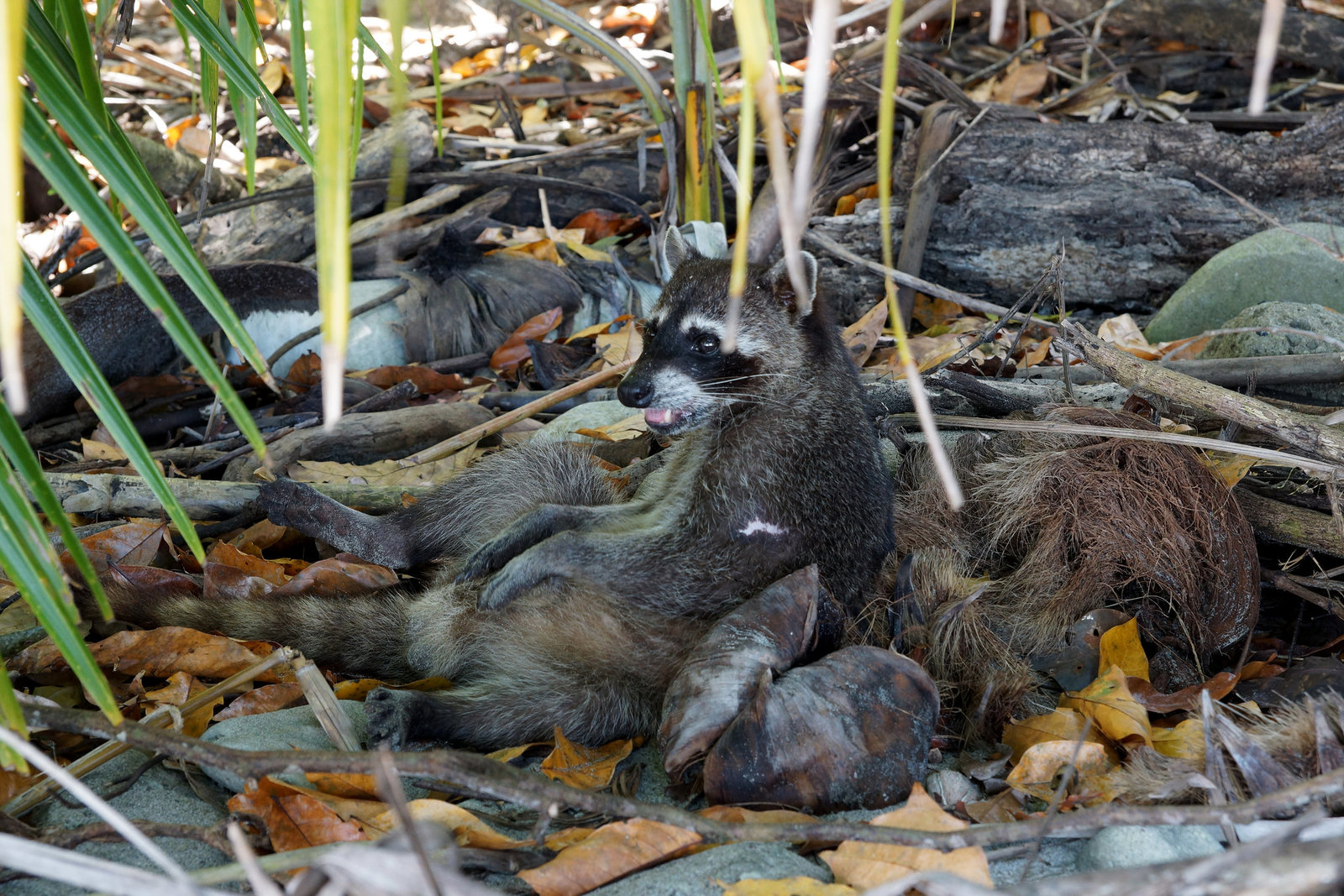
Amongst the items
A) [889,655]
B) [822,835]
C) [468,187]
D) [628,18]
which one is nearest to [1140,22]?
[628,18]

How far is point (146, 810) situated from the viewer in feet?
6.67

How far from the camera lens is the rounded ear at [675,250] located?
12.2ft

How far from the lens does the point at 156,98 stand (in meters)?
7.18

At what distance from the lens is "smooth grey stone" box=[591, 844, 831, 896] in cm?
172

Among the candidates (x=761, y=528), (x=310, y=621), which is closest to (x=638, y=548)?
(x=761, y=528)

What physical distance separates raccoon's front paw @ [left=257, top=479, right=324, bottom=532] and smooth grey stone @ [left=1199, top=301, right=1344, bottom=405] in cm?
324

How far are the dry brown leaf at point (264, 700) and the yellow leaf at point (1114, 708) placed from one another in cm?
186

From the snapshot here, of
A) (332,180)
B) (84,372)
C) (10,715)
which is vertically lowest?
(10,715)

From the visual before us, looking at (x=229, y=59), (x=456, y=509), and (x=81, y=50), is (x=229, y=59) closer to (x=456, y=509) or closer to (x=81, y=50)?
(x=81, y=50)

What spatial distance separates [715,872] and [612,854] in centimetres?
19

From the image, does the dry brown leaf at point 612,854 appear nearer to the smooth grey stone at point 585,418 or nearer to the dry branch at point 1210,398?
the dry branch at point 1210,398

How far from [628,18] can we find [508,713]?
694cm

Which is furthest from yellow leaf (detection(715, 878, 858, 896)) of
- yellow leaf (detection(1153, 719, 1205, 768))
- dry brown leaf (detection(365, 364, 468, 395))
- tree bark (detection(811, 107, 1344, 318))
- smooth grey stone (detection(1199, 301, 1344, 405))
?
tree bark (detection(811, 107, 1344, 318))

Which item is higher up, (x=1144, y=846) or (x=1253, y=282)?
(x=1253, y=282)
